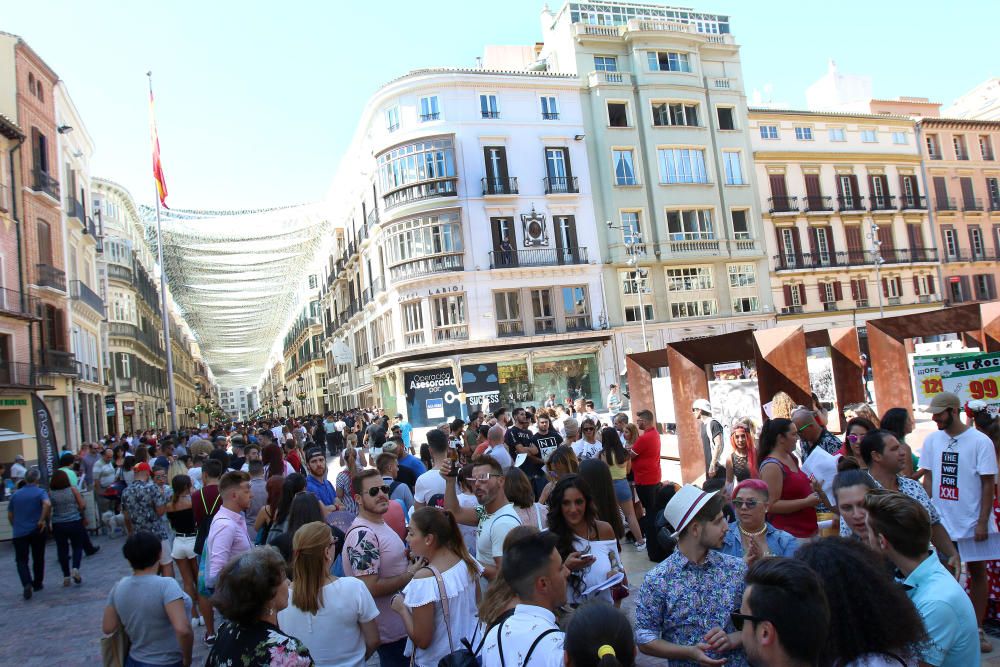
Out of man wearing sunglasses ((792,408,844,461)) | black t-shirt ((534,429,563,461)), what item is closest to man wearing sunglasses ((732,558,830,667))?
man wearing sunglasses ((792,408,844,461))

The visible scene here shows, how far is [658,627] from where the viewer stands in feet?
11.0

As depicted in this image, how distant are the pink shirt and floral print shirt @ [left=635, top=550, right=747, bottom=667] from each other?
136 inches

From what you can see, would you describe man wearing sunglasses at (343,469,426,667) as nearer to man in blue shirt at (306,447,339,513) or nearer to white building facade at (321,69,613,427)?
man in blue shirt at (306,447,339,513)

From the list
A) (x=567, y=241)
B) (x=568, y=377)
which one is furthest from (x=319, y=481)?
(x=567, y=241)

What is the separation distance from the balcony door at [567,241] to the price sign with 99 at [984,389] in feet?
81.3

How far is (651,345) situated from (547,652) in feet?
110

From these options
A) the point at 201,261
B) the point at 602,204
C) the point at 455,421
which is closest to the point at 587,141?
the point at 602,204

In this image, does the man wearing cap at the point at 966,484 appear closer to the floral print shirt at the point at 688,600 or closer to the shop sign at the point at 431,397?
the floral print shirt at the point at 688,600

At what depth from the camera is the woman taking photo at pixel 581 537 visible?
13.7ft

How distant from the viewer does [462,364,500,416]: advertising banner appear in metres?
33.3

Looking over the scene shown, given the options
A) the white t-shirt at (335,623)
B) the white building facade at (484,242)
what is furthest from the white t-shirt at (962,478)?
the white building facade at (484,242)

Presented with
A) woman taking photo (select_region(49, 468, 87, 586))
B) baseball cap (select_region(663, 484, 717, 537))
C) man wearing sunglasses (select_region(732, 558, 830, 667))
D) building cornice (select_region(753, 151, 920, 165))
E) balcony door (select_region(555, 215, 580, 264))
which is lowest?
woman taking photo (select_region(49, 468, 87, 586))

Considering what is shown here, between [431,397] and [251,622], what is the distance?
30417 millimetres

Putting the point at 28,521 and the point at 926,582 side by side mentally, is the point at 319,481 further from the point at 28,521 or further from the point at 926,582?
the point at 926,582
